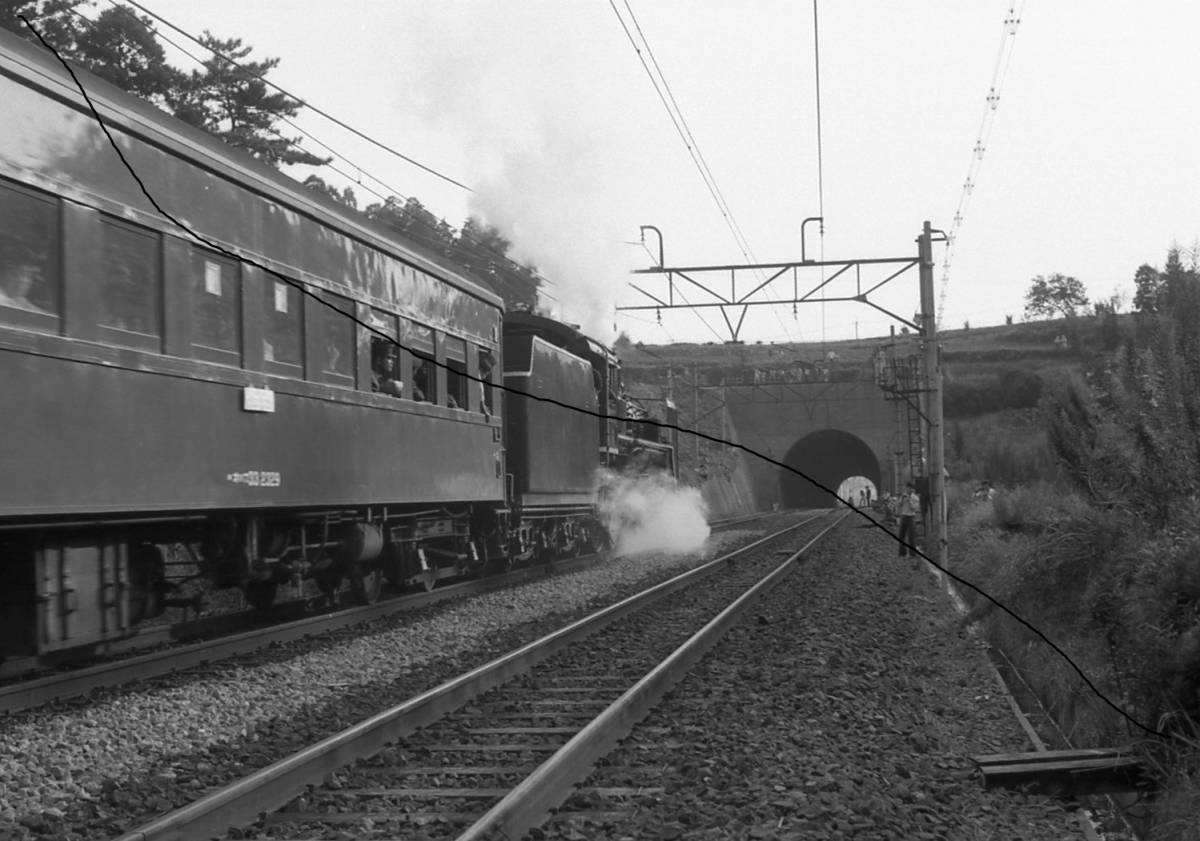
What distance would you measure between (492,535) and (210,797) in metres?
11.4

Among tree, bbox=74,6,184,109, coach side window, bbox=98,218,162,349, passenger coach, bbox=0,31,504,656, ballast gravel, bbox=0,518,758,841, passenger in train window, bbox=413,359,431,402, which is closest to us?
ballast gravel, bbox=0,518,758,841

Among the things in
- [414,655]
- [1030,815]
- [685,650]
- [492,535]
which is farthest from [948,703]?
[492,535]

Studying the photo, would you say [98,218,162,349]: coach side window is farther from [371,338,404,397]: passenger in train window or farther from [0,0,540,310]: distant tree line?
[0,0,540,310]: distant tree line

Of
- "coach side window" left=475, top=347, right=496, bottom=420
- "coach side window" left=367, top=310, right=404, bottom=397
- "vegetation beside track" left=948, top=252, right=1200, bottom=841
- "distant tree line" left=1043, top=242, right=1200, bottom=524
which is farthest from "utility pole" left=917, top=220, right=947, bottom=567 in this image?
"coach side window" left=367, top=310, right=404, bottom=397

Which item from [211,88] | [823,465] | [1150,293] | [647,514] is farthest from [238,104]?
[823,465]

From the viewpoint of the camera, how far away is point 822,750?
6.96 m

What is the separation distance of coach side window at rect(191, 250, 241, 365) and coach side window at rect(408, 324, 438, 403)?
337 centimetres

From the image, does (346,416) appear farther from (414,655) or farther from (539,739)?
(539,739)

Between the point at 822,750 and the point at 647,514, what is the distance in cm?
1815

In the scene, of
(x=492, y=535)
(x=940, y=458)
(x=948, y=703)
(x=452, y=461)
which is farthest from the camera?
(x=940, y=458)

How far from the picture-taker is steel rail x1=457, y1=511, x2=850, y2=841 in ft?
16.8

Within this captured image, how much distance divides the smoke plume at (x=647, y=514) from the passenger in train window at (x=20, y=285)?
1462 centimetres

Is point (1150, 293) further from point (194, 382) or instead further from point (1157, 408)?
point (194, 382)

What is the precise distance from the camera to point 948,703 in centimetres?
888
